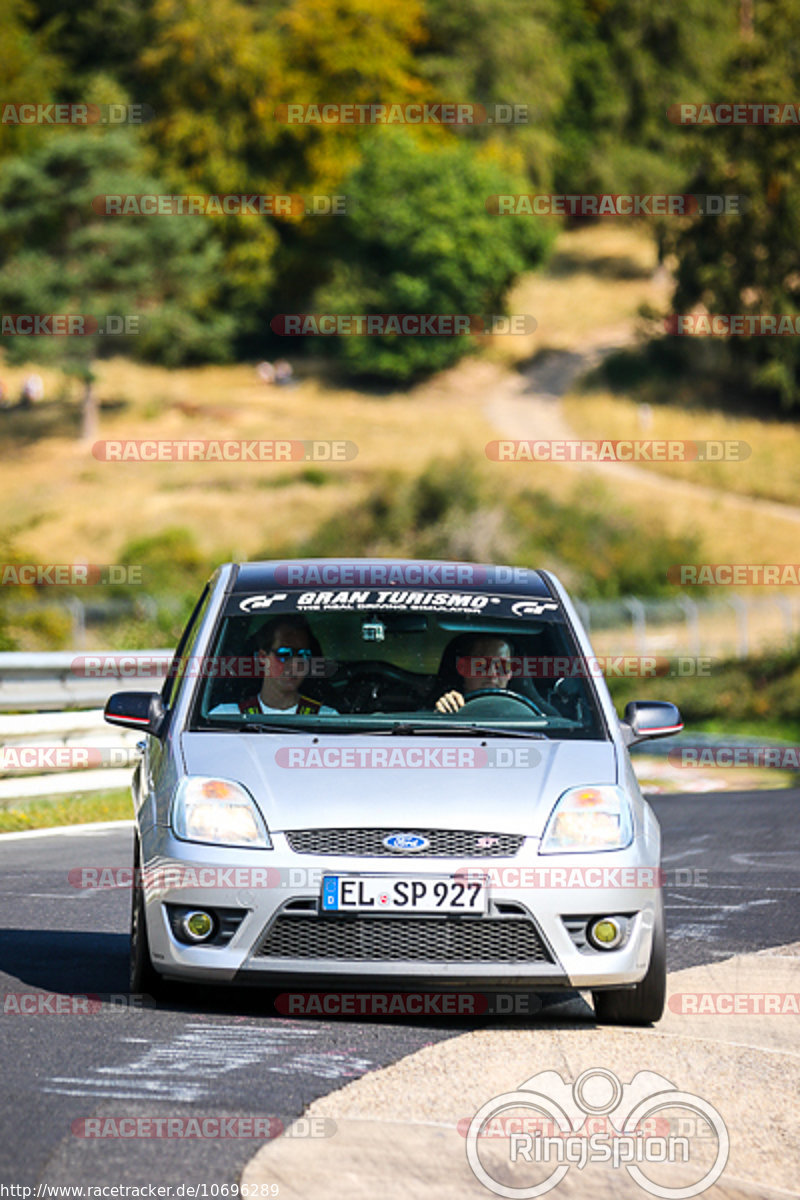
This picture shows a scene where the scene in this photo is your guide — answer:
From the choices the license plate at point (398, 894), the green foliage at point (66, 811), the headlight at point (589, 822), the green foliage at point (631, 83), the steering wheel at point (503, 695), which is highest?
the green foliage at point (631, 83)

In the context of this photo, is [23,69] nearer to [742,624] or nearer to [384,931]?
[742,624]

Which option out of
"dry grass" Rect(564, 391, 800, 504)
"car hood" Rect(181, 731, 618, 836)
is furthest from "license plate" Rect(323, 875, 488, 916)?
"dry grass" Rect(564, 391, 800, 504)

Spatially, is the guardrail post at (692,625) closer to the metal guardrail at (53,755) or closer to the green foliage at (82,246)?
the metal guardrail at (53,755)

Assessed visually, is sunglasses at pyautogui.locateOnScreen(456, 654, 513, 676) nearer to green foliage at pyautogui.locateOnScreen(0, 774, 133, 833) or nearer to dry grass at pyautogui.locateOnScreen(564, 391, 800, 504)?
green foliage at pyautogui.locateOnScreen(0, 774, 133, 833)

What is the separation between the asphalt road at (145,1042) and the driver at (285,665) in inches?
45.0

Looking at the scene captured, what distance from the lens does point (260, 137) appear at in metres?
84.4

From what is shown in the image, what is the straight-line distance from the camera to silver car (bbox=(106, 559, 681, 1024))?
6.27m

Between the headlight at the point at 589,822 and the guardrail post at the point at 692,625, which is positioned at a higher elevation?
the headlight at the point at 589,822

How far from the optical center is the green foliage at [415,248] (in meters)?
80.2

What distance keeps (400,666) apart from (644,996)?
2010 millimetres

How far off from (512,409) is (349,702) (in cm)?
6946

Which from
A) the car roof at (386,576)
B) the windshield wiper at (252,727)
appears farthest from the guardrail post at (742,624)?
the windshield wiper at (252,727)

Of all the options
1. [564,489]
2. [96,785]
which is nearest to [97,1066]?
[96,785]

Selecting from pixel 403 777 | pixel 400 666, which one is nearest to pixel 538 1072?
pixel 403 777
